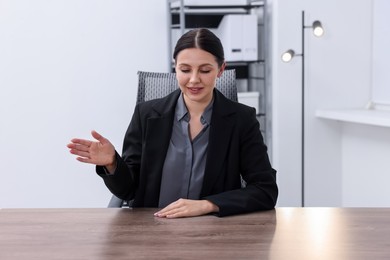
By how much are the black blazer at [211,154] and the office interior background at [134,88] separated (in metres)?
1.90

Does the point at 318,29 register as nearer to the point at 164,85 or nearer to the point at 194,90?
the point at 164,85

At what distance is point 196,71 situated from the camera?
1.83 meters

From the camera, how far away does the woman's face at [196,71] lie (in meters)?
1.83

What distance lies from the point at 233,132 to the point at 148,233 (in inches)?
22.0

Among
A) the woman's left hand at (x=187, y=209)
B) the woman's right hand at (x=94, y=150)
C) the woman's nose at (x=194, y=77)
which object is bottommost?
the woman's left hand at (x=187, y=209)

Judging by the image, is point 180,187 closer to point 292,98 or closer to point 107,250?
point 107,250

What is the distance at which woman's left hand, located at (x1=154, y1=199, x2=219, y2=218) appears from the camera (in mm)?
1639

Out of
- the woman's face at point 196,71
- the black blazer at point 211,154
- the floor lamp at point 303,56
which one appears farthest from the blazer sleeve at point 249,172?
the floor lamp at point 303,56

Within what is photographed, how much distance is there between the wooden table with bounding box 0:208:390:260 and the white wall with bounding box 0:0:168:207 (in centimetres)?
224

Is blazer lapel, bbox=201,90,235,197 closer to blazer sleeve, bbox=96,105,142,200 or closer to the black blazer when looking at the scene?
the black blazer

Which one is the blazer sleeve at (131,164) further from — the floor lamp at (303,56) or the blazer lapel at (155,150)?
the floor lamp at (303,56)

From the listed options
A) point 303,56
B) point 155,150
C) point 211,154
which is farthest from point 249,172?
point 303,56

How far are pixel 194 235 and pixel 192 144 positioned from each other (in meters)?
0.50

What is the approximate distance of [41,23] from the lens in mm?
3803
